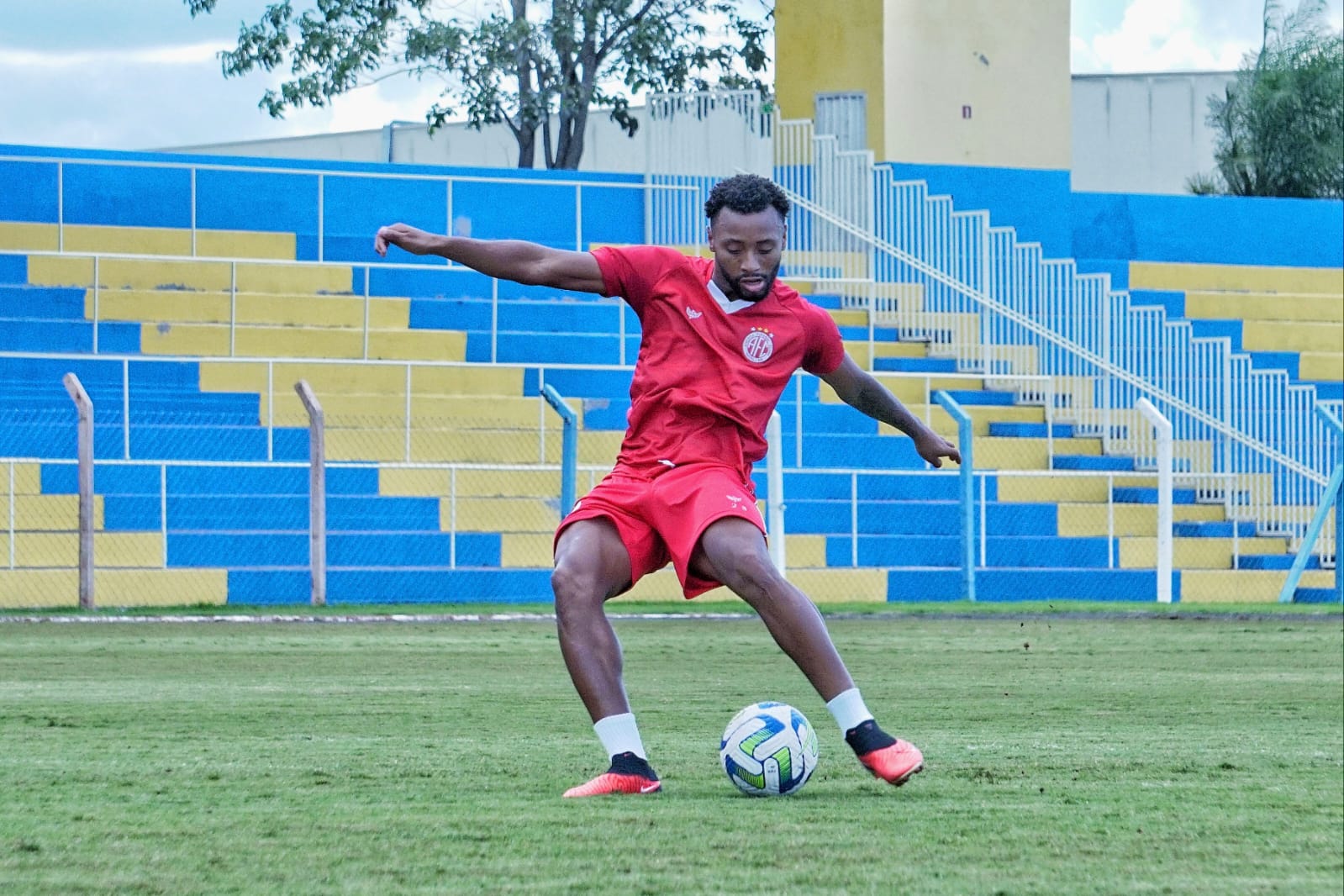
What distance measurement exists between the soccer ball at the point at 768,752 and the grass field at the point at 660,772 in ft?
0.37

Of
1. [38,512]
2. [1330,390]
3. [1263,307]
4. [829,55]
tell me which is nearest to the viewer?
[38,512]

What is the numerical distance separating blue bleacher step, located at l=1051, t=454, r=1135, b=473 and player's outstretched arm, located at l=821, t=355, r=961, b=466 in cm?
1533

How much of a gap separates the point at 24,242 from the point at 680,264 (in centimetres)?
1803

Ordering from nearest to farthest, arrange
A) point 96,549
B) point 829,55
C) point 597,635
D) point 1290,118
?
point 597,635 < point 96,549 < point 829,55 < point 1290,118

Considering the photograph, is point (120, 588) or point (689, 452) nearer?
point (689, 452)

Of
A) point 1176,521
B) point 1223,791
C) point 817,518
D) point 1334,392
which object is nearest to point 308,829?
point 1223,791

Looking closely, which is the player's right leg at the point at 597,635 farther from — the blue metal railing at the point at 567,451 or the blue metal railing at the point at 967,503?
the blue metal railing at the point at 967,503

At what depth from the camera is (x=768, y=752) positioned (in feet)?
19.4

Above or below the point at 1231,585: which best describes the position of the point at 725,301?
above

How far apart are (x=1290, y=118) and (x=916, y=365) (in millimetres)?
11195

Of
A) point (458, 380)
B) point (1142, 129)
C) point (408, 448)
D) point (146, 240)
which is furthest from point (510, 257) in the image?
point (1142, 129)

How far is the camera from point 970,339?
2358 centimetres

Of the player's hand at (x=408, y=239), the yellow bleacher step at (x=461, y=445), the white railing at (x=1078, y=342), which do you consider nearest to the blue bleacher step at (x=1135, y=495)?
the white railing at (x=1078, y=342)

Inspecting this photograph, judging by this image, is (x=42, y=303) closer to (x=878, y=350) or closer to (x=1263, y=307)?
(x=878, y=350)
